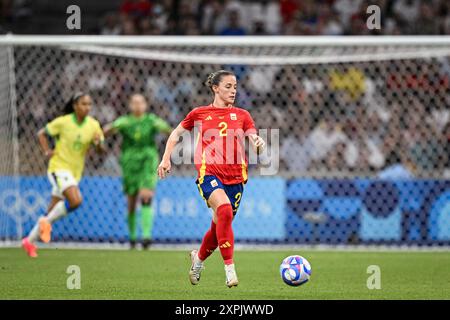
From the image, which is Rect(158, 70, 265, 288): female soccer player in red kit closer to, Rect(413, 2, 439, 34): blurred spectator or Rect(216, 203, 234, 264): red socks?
Rect(216, 203, 234, 264): red socks

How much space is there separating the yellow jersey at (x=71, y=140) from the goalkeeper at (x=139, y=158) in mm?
836

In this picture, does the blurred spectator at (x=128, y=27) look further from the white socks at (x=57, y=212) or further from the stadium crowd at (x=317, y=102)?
the white socks at (x=57, y=212)

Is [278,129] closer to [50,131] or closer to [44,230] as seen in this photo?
[50,131]

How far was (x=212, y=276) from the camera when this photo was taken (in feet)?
32.5

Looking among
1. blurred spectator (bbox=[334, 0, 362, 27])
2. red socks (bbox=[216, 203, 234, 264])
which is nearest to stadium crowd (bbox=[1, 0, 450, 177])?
blurred spectator (bbox=[334, 0, 362, 27])

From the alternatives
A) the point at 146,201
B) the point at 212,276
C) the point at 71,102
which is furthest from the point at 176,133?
the point at 146,201

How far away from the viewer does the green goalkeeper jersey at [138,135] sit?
14047 millimetres

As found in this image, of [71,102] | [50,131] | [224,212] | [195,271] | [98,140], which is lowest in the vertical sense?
[195,271]

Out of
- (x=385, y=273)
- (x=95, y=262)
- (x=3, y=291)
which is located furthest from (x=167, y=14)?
(x=3, y=291)

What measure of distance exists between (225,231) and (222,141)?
32.4 inches

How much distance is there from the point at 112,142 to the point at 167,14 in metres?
3.63

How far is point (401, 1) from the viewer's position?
19.4 meters

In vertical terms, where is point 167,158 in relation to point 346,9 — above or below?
below

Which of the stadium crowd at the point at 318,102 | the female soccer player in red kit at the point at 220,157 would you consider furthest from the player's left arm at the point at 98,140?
the female soccer player in red kit at the point at 220,157
